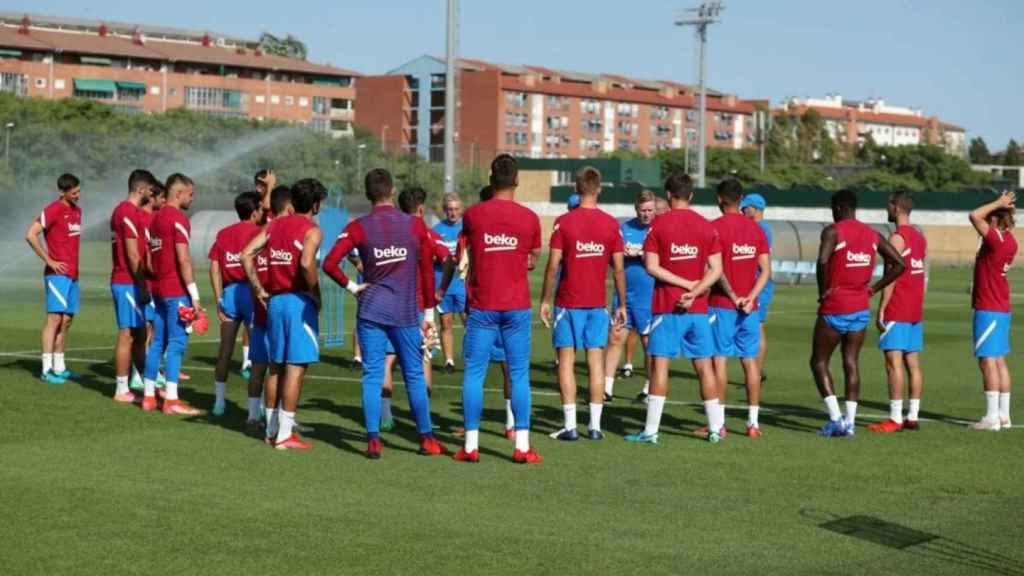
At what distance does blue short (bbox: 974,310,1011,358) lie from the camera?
1433 cm

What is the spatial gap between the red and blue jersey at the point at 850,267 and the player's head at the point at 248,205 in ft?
17.4

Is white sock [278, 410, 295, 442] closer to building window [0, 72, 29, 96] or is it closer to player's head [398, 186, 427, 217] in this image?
player's head [398, 186, 427, 217]

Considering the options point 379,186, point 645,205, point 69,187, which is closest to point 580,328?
point 379,186

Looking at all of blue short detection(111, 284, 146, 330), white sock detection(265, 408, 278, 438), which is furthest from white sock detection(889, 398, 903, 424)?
blue short detection(111, 284, 146, 330)

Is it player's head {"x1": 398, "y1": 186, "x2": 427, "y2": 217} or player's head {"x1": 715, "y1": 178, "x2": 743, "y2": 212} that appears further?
→ player's head {"x1": 398, "y1": 186, "x2": 427, "y2": 217}

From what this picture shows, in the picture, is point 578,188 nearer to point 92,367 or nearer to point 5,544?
point 5,544

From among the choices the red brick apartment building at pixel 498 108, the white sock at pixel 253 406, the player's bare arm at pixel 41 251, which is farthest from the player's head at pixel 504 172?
the red brick apartment building at pixel 498 108

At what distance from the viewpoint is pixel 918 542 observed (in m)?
8.99

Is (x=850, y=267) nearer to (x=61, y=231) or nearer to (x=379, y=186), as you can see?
(x=379, y=186)

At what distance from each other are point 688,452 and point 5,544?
5.70 m

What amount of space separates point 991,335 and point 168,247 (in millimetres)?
7614

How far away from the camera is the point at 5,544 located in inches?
332

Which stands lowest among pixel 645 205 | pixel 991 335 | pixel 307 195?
pixel 991 335

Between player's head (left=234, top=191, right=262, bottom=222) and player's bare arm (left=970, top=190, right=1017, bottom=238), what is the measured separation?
650 cm
